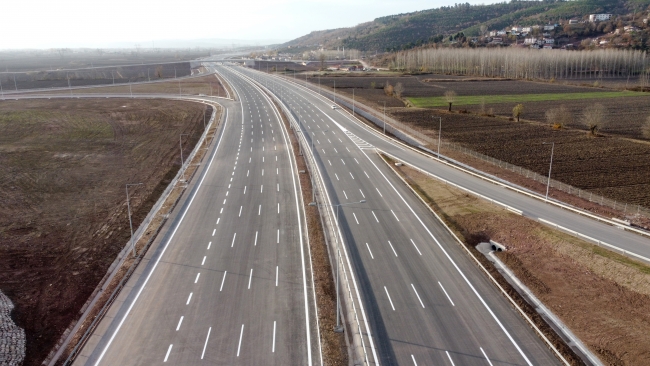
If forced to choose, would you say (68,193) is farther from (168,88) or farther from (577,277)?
(168,88)

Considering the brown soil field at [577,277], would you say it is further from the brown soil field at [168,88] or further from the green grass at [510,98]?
the brown soil field at [168,88]

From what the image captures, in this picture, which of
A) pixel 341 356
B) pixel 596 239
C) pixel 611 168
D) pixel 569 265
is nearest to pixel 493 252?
pixel 569 265

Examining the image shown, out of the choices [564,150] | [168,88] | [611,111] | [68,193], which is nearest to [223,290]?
[68,193]

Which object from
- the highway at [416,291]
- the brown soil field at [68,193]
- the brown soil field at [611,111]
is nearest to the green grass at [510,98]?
the brown soil field at [611,111]

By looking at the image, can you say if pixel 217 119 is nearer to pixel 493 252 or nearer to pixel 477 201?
pixel 477 201

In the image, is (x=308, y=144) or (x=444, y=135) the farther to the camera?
(x=444, y=135)

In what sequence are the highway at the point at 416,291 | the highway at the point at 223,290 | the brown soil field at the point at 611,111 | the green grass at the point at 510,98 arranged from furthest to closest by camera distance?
the green grass at the point at 510,98, the brown soil field at the point at 611,111, the highway at the point at 223,290, the highway at the point at 416,291
